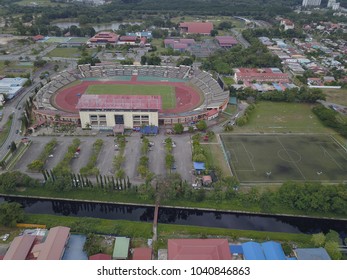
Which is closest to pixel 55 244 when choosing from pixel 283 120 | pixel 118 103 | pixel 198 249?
pixel 198 249

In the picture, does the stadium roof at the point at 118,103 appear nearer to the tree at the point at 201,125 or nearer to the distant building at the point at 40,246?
the tree at the point at 201,125

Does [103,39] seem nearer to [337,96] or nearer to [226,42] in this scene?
[226,42]

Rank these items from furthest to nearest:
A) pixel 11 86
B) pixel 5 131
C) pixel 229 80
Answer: pixel 229 80 → pixel 11 86 → pixel 5 131

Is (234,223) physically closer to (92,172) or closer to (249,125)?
(92,172)

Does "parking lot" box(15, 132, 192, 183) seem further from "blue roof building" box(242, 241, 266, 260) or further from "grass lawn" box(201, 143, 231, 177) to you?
"blue roof building" box(242, 241, 266, 260)

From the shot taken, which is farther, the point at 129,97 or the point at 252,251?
the point at 129,97

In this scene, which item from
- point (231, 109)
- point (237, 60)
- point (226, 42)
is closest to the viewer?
point (231, 109)

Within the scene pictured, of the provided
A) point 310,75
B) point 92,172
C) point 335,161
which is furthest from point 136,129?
point 310,75
